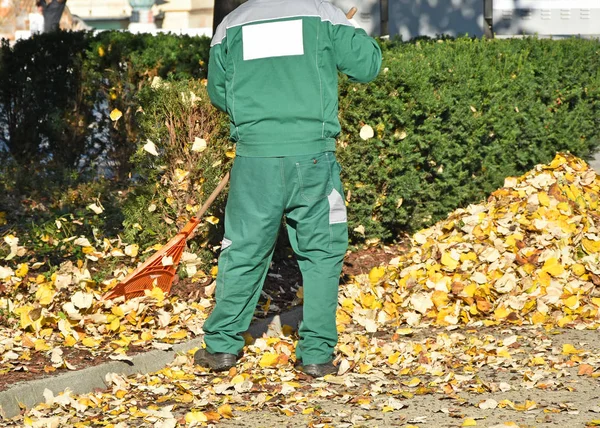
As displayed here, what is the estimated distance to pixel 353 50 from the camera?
17.9 feet

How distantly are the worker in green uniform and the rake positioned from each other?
0.94m

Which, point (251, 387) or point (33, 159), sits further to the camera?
point (33, 159)

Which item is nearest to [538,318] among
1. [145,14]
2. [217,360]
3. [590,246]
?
[590,246]

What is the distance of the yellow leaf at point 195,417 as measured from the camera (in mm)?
4848

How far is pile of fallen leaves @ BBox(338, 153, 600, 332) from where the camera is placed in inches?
263

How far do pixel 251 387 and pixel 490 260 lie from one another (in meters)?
2.22

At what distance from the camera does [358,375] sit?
222 inches

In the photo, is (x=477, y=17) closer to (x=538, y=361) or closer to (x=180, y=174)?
(x=180, y=174)

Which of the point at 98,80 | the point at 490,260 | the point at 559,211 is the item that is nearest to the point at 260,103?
the point at 490,260

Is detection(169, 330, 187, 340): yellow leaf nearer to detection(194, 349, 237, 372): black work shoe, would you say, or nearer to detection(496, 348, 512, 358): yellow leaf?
detection(194, 349, 237, 372): black work shoe

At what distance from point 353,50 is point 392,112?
2.53 m

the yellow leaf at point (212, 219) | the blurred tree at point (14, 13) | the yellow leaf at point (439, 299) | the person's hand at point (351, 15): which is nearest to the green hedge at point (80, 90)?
the yellow leaf at point (212, 219)

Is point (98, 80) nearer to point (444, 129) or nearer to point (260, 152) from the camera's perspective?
point (444, 129)

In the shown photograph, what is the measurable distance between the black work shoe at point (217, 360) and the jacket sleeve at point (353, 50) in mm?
1542
